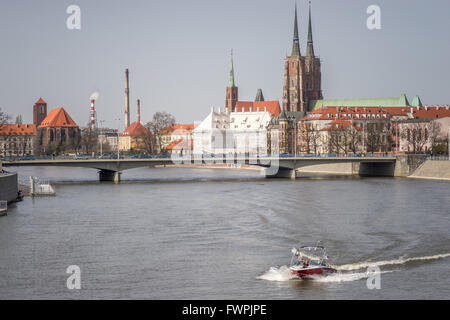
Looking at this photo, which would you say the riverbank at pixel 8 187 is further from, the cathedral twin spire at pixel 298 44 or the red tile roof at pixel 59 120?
the red tile roof at pixel 59 120

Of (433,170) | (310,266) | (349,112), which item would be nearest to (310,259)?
(310,266)

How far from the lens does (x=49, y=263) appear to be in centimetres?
3058

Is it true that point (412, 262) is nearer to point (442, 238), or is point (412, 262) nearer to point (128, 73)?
point (442, 238)

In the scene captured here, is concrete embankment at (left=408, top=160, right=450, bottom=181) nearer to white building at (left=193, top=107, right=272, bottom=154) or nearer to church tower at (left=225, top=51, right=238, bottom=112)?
white building at (left=193, top=107, right=272, bottom=154)

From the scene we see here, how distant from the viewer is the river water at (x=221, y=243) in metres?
26.6

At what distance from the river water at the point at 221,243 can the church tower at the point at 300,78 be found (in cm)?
11004

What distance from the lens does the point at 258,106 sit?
184 meters

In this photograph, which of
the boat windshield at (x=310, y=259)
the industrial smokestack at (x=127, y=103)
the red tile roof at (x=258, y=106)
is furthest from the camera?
the industrial smokestack at (x=127, y=103)

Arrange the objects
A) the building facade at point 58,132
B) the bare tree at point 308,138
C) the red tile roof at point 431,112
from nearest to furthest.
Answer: the bare tree at point 308,138 < the red tile roof at point 431,112 < the building facade at point 58,132

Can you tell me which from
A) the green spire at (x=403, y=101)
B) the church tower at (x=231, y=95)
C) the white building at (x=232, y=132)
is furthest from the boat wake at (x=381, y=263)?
the church tower at (x=231, y=95)

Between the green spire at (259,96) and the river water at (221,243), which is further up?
the green spire at (259,96)

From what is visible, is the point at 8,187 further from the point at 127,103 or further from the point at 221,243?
the point at 127,103

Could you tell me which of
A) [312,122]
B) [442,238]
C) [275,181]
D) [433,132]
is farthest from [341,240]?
[312,122]

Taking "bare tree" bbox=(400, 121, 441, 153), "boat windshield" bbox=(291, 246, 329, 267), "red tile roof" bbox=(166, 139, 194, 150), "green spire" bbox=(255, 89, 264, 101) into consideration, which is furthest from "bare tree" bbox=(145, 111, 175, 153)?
"boat windshield" bbox=(291, 246, 329, 267)
